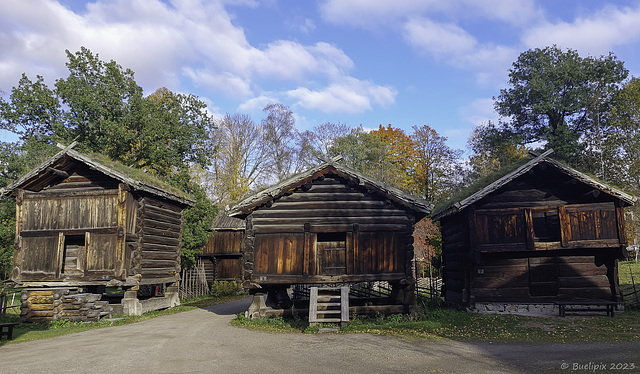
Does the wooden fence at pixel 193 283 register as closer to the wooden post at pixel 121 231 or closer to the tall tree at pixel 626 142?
the wooden post at pixel 121 231

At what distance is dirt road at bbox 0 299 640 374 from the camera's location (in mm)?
10273

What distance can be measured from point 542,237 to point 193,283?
2526 centimetres

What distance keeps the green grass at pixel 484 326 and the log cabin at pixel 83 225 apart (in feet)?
22.8

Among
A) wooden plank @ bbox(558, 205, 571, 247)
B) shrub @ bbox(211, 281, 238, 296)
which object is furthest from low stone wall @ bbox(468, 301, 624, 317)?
shrub @ bbox(211, 281, 238, 296)

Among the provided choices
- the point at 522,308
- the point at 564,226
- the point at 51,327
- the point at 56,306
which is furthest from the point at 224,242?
the point at 564,226

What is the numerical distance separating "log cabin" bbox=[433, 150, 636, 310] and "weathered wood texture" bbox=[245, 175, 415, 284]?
124 inches

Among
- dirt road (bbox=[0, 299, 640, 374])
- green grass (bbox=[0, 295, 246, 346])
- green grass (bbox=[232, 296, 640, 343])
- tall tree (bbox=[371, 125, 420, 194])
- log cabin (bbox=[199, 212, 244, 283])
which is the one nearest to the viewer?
dirt road (bbox=[0, 299, 640, 374])

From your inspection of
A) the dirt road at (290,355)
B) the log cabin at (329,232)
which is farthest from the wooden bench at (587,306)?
the log cabin at (329,232)

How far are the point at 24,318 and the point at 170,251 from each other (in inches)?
313

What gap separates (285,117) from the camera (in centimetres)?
5578

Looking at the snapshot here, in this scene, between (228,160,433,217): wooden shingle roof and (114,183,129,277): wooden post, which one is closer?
(228,160,433,217): wooden shingle roof

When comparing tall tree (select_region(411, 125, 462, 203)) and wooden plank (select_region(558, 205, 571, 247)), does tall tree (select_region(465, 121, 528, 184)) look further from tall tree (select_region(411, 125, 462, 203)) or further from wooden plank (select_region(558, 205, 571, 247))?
wooden plank (select_region(558, 205, 571, 247))

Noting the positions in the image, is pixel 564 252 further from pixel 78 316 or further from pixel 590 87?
pixel 590 87

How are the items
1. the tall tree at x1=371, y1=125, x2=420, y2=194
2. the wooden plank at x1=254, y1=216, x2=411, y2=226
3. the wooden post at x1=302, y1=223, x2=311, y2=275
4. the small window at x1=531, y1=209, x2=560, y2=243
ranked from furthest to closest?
the tall tree at x1=371, y1=125, x2=420, y2=194, the small window at x1=531, y1=209, x2=560, y2=243, the wooden plank at x1=254, y1=216, x2=411, y2=226, the wooden post at x1=302, y1=223, x2=311, y2=275
